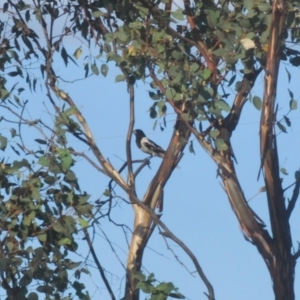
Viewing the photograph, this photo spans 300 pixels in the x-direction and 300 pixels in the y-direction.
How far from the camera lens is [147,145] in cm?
660

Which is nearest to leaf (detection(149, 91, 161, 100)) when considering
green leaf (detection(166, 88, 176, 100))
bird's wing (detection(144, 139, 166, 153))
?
green leaf (detection(166, 88, 176, 100))

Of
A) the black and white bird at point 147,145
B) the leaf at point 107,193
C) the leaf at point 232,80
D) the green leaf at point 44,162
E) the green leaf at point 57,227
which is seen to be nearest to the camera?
the green leaf at point 44,162

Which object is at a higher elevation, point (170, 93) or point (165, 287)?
point (170, 93)

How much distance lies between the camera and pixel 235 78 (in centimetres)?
400

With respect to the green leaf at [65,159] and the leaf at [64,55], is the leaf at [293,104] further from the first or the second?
the leaf at [64,55]

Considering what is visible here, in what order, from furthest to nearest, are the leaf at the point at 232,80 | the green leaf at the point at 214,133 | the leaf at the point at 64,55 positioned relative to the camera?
the leaf at the point at 64,55, the leaf at the point at 232,80, the green leaf at the point at 214,133

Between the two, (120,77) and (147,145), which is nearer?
(120,77)

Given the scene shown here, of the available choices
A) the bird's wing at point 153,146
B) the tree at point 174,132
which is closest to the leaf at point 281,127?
the tree at point 174,132

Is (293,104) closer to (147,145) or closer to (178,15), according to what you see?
(178,15)

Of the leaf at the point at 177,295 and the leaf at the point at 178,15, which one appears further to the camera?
the leaf at the point at 178,15

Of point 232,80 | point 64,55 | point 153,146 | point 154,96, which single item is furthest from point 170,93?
point 153,146

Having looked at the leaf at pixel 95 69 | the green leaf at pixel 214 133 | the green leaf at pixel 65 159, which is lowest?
the green leaf at pixel 65 159

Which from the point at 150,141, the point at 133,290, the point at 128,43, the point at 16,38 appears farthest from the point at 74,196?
the point at 150,141

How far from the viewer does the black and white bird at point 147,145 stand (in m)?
6.09
